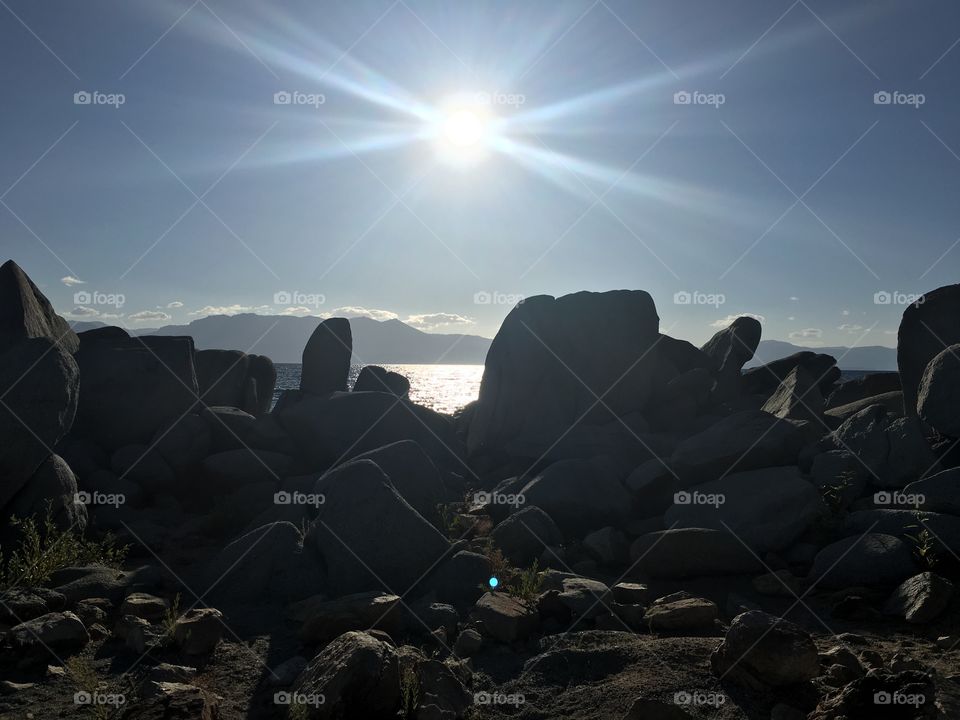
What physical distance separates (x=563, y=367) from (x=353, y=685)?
1582cm

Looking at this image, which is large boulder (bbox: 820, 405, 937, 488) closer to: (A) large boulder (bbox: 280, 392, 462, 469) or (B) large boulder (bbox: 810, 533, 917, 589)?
(B) large boulder (bbox: 810, 533, 917, 589)

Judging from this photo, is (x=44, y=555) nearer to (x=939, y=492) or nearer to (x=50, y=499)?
(x=50, y=499)

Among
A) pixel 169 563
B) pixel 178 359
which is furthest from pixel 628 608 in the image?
pixel 178 359

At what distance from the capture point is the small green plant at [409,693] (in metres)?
5.62

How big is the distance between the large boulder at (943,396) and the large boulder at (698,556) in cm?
505

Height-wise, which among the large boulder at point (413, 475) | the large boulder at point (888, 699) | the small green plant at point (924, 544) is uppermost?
the large boulder at point (413, 475)

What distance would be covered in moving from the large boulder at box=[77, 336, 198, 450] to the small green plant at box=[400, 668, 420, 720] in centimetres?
1436

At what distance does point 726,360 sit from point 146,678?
20.3m

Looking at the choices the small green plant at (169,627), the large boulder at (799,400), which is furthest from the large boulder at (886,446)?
the small green plant at (169,627)

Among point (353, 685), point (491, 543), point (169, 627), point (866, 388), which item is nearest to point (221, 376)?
point (491, 543)

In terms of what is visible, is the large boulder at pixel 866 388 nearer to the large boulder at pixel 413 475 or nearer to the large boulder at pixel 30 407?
the large boulder at pixel 413 475

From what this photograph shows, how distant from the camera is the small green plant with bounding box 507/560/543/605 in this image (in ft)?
27.6

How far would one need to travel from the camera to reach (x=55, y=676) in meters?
6.37

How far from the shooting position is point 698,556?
9.95 m
